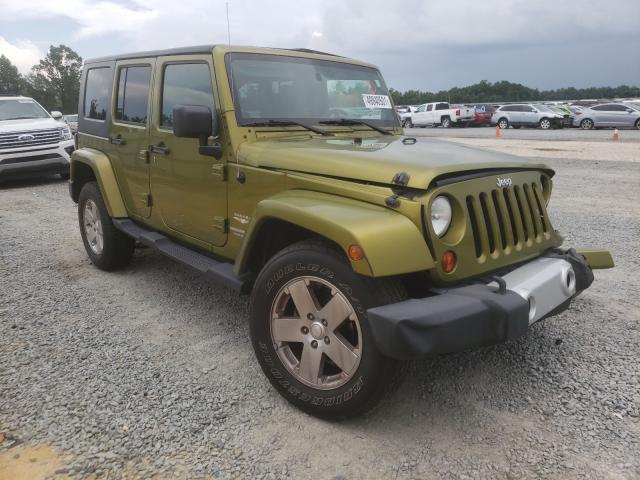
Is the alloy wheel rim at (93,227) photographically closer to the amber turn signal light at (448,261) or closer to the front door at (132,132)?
the front door at (132,132)

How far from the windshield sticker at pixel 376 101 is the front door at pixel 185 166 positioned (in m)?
1.21

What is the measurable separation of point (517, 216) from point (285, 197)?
1246 mm

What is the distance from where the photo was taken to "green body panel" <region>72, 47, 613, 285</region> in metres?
2.46

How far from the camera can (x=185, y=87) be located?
12.5 feet

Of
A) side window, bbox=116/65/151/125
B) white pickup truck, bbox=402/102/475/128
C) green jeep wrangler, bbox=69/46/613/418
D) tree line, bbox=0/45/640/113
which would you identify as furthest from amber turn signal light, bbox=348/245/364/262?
tree line, bbox=0/45/640/113

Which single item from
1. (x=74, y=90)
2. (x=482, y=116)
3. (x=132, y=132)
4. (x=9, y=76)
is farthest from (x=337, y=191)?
(x=9, y=76)

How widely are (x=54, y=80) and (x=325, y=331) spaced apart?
89987mm

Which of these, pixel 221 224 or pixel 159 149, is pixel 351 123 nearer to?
pixel 221 224

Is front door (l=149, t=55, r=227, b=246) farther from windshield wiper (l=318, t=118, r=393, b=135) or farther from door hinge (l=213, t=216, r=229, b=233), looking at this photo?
windshield wiper (l=318, t=118, r=393, b=135)

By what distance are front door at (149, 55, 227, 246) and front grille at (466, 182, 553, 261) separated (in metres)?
1.59

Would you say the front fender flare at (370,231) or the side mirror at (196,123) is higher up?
the side mirror at (196,123)

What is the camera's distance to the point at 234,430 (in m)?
2.69

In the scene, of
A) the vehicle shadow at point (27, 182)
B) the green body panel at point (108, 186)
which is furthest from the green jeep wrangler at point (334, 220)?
the vehicle shadow at point (27, 182)

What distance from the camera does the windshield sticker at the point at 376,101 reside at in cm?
411
